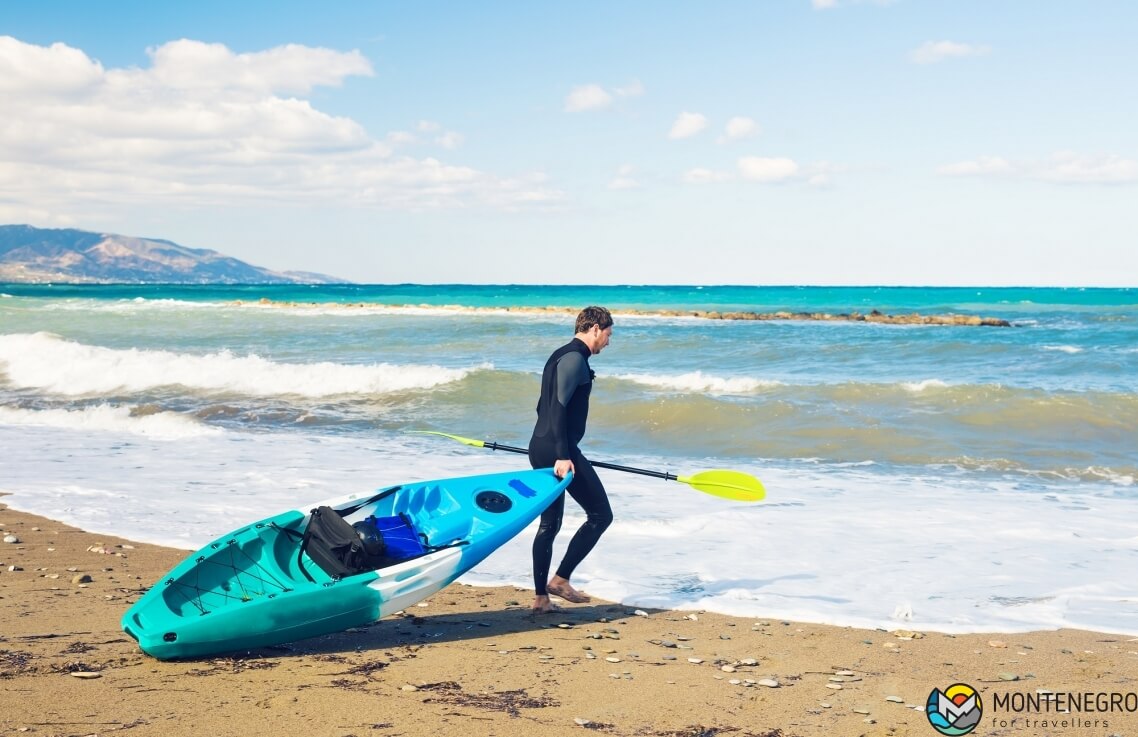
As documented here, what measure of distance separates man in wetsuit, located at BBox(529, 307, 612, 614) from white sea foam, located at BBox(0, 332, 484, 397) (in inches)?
448

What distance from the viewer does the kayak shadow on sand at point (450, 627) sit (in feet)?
15.4

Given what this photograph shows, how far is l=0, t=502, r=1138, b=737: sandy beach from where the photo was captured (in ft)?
12.2

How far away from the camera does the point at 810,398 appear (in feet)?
48.9

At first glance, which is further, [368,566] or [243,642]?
[368,566]

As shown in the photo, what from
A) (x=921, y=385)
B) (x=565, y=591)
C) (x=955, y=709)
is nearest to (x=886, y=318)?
(x=921, y=385)

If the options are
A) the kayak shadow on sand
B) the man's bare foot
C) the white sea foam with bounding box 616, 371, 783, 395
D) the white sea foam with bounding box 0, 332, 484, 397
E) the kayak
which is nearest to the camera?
the kayak

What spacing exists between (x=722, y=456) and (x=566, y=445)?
20.5 feet

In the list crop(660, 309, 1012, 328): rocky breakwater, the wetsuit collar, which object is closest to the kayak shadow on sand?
the wetsuit collar

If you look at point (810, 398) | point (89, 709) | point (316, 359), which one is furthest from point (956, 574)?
point (316, 359)

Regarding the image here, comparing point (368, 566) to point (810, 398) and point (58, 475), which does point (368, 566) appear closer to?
point (58, 475)

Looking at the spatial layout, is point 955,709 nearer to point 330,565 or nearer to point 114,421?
point 330,565

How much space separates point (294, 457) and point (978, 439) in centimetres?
799

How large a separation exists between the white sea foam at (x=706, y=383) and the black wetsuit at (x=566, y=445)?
10491 mm

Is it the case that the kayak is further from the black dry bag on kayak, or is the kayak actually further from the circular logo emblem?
the circular logo emblem
